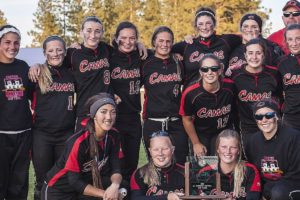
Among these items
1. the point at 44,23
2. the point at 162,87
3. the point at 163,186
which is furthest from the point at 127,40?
the point at 44,23

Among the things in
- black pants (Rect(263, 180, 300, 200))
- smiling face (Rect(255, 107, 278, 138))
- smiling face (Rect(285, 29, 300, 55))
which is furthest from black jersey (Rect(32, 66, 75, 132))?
smiling face (Rect(285, 29, 300, 55))

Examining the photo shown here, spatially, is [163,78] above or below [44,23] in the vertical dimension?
below

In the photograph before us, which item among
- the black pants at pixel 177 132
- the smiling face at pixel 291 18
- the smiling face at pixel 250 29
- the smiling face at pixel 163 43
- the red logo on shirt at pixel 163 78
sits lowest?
the black pants at pixel 177 132

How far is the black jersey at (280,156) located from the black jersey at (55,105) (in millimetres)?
2363

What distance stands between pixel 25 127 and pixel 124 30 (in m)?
1.78

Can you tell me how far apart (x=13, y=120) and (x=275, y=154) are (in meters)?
3.10

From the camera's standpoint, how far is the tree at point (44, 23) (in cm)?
5322

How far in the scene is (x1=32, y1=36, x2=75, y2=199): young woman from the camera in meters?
6.05

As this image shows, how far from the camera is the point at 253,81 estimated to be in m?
5.99

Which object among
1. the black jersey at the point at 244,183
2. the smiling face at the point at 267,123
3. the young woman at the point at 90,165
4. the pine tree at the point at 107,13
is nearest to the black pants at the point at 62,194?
the young woman at the point at 90,165

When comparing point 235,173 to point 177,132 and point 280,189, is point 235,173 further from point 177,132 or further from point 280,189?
point 177,132

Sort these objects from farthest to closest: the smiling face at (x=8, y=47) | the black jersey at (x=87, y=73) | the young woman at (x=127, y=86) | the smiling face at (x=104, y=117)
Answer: the young woman at (x=127, y=86)
the black jersey at (x=87, y=73)
the smiling face at (x=8, y=47)
the smiling face at (x=104, y=117)

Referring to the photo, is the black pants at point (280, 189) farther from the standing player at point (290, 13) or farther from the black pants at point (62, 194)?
the standing player at point (290, 13)

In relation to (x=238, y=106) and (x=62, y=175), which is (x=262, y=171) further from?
(x=62, y=175)
